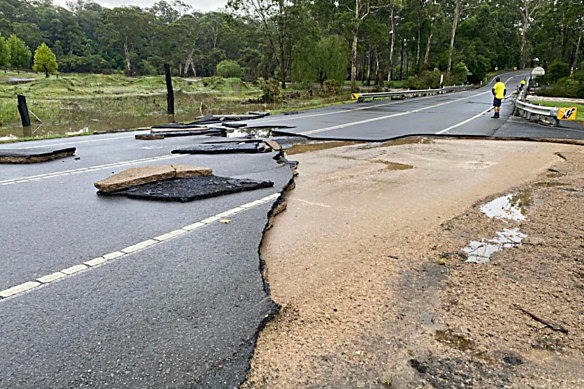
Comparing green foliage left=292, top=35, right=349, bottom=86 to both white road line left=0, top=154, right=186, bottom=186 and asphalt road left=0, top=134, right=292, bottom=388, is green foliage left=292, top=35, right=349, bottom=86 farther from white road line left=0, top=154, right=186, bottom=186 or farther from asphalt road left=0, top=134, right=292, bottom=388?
asphalt road left=0, top=134, right=292, bottom=388

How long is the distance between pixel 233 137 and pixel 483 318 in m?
9.77

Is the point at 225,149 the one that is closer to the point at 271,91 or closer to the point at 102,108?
the point at 271,91

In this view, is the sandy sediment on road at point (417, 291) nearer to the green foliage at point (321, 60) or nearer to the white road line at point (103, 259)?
the white road line at point (103, 259)

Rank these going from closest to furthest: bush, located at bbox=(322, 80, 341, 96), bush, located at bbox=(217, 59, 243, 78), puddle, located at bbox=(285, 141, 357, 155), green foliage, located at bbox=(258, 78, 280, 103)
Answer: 1. puddle, located at bbox=(285, 141, 357, 155)
2. green foliage, located at bbox=(258, 78, 280, 103)
3. bush, located at bbox=(322, 80, 341, 96)
4. bush, located at bbox=(217, 59, 243, 78)

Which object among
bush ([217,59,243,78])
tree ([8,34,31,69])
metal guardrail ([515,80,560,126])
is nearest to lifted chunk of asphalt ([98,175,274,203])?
metal guardrail ([515,80,560,126])

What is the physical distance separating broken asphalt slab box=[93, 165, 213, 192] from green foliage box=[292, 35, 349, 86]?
36.7 metres

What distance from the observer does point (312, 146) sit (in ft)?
33.4

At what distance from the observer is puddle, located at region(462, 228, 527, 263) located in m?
3.83

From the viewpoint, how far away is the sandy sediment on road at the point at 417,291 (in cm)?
229

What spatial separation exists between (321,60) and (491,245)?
39778 millimetres

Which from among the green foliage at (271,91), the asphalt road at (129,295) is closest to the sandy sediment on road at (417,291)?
the asphalt road at (129,295)

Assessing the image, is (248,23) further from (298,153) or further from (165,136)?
(298,153)

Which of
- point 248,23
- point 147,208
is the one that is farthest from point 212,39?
point 147,208

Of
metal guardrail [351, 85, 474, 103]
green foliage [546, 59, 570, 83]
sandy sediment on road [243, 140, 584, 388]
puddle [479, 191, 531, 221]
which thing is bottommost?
sandy sediment on road [243, 140, 584, 388]
